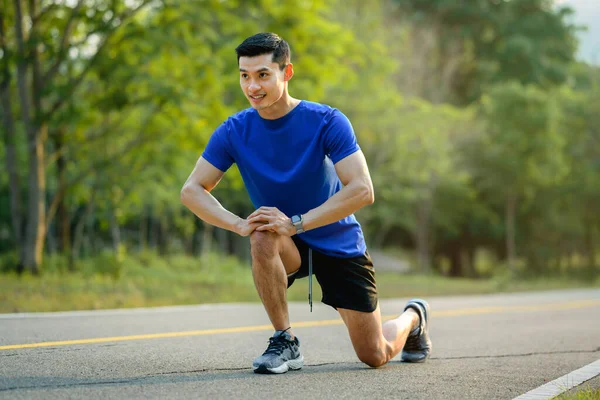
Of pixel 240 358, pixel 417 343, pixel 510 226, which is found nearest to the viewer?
pixel 240 358

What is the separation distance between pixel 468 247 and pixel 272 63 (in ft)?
137

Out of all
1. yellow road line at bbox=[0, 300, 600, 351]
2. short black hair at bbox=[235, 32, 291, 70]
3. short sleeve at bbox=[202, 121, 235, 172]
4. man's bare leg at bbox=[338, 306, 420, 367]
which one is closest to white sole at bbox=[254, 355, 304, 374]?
man's bare leg at bbox=[338, 306, 420, 367]

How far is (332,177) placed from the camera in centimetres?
537

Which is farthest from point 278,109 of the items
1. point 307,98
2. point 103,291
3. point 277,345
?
point 307,98

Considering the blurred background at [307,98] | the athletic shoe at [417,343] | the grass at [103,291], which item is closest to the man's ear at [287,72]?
the athletic shoe at [417,343]

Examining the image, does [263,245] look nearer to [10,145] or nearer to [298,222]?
[298,222]

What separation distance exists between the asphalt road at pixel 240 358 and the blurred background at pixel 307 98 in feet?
8.28

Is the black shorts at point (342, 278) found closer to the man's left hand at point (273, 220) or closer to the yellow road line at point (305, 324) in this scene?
the man's left hand at point (273, 220)

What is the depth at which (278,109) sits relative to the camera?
525cm

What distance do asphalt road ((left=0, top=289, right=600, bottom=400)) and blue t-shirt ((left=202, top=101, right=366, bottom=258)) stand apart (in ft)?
3.54

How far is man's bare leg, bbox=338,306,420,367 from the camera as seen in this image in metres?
5.52

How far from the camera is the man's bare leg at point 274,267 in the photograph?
16.7 ft

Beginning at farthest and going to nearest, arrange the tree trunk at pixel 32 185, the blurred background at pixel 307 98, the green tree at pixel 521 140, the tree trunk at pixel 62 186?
the green tree at pixel 521 140 → the tree trunk at pixel 62 186 → the tree trunk at pixel 32 185 → the blurred background at pixel 307 98

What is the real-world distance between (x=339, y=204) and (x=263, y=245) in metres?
0.49
